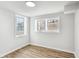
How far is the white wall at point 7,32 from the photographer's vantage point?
2355mm

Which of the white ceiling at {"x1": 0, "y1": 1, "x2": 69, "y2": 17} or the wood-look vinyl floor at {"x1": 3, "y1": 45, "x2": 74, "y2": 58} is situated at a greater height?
the white ceiling at {"x1": 0, "y1": 1, "x2": 69, "y2": 17}

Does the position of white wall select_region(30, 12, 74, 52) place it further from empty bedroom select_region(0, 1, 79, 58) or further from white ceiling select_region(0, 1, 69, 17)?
white ceiling select_region(0, 1, 69, 17)

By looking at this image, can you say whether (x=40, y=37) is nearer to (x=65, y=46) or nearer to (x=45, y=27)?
(x=45, y=27)

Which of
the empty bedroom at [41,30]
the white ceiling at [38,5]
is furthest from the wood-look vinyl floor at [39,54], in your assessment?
the white ceiling at [38,5]

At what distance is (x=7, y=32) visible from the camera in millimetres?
2582

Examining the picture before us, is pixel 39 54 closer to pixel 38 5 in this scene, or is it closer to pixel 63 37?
pixel 63 37

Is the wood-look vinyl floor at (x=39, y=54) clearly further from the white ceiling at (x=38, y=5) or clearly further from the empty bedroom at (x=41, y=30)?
the white ceiling at (x=38, y=5)

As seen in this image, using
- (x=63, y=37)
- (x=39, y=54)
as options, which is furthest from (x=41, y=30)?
(x=39, y=54)

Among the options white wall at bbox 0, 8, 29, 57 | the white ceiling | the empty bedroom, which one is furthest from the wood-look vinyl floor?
the white ceiling

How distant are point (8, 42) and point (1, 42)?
0.34m

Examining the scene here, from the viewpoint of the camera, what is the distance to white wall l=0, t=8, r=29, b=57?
236 cm

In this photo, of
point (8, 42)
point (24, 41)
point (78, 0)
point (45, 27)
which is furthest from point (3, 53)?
point (78, 0)

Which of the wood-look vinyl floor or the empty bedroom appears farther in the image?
the wood-look vinyl floor

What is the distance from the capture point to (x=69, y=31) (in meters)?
2.81
